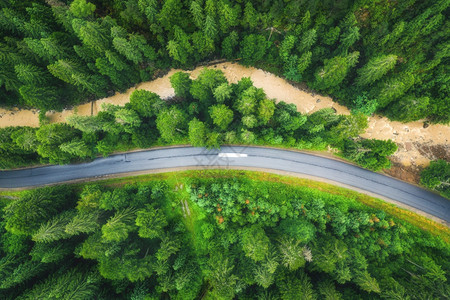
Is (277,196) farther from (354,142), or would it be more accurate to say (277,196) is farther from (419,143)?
(419,143)

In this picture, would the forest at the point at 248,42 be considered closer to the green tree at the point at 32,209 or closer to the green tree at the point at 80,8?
the green tree at the point at 80,8

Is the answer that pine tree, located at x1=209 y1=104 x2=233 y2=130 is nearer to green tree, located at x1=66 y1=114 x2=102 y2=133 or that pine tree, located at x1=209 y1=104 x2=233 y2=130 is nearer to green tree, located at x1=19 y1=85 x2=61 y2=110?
green tree, located at x1=66 y1=114 x2=102 y2=133

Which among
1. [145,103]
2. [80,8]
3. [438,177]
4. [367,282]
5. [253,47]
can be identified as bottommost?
[367,282]

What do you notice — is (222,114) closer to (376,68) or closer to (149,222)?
(149,222)

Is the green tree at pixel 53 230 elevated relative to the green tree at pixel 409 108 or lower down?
lower down

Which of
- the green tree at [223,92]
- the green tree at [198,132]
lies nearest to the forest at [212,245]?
the green tree at [198,132]

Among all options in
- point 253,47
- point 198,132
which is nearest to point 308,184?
point 198,132
